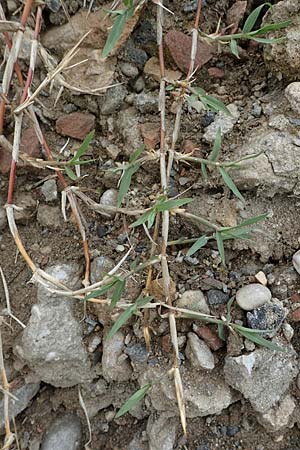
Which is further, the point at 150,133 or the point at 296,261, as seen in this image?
the point at 150,133

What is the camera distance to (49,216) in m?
1.66

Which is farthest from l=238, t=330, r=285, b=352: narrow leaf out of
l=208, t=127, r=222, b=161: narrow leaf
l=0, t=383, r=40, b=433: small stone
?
l=0, t=383, r=40, b=433: small stone

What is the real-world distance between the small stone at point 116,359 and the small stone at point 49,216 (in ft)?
1.42

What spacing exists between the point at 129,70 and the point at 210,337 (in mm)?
942

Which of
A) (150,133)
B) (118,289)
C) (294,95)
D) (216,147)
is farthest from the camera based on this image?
(150,133)

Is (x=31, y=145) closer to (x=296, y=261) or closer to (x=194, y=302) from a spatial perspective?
(x=194, y=302)

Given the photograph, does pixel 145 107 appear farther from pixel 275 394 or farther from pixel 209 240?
pixel 275 394

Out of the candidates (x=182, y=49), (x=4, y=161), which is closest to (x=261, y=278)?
(x=182, y=49)

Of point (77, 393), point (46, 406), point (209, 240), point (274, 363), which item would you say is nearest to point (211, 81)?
point (209, 240)

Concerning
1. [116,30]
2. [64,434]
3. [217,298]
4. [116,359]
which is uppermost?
[116,30]

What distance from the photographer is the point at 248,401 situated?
1471 millimetres

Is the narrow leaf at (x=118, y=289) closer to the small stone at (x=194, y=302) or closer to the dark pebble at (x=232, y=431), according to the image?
the small stone at (x=194, y=302)

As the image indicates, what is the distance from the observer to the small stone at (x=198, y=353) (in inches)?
56.8

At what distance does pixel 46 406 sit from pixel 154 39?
133cm
